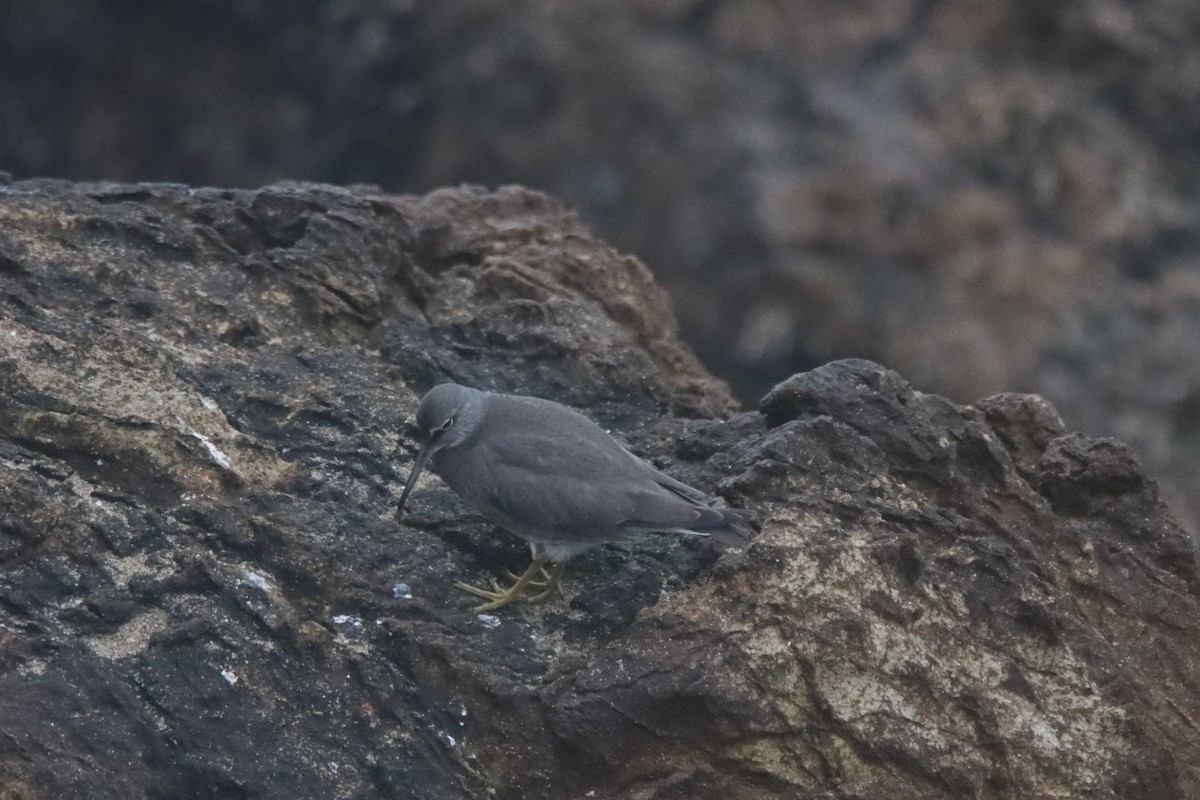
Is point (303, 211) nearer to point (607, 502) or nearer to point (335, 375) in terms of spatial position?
point (335, 375)

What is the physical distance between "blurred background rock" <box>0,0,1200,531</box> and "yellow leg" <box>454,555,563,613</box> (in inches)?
397

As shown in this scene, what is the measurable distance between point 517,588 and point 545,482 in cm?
55

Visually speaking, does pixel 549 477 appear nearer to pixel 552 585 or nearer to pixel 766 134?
pixel 552 585

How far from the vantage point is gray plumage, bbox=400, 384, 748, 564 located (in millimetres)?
7000

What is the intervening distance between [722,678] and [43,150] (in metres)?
15.0

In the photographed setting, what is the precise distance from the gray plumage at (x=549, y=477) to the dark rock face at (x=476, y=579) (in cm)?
24

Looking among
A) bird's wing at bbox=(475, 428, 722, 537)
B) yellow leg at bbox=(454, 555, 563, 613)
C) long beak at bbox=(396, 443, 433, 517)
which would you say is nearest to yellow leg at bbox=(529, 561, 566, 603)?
yellow leg at bbox=(454, 555, 563, 613)

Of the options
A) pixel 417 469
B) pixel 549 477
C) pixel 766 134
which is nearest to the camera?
pixel 549 477

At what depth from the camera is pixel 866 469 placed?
7371 mm

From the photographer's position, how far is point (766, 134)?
61.5 feet

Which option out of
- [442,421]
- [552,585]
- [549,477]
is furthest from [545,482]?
[442,421]

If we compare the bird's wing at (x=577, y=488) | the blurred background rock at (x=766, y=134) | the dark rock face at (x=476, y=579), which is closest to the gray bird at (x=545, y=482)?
the bird's wing at (x=577, y=488)

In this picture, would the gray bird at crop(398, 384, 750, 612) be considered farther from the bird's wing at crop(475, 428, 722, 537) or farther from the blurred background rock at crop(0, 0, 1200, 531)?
the blurred background rock at crop(0, 0, 1200, 531)

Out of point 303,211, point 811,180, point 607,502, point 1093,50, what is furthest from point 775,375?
point 607,502
